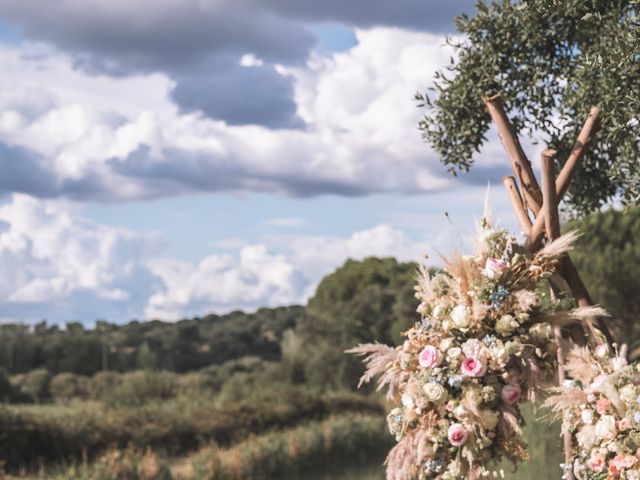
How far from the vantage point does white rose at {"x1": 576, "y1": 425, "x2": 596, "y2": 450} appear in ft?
15.9

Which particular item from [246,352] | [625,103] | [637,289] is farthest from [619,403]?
[246,352]

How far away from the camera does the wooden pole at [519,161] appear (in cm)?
567

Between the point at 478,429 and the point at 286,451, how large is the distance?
8.34 m

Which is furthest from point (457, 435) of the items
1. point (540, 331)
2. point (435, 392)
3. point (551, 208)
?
point (551, 208)

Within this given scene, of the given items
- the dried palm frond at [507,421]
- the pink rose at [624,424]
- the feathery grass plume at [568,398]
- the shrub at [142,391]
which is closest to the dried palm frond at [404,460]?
the dried palm frond at [507,421]

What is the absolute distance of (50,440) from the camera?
41.5 ft

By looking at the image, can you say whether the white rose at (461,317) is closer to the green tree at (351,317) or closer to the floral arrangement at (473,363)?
the floral arrangement at (473,363)

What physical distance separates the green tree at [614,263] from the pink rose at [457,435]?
1787 cm

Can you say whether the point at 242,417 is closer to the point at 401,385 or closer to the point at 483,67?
the point at 483,67

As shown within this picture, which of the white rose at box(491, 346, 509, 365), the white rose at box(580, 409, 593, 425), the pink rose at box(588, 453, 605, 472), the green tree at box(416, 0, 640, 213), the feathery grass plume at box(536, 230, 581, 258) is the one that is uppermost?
the green tree at box(416, 0, 640, 213)

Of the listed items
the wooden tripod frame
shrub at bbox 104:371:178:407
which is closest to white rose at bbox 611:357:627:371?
the wooden tripod frame

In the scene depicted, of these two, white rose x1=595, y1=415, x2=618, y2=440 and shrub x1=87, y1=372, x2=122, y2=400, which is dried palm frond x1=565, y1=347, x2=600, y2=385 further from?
shrub x1=87, y1=372, x2=122, y2=400

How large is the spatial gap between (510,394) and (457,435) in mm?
361

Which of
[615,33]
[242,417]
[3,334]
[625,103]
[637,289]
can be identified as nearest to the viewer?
[625,103]
